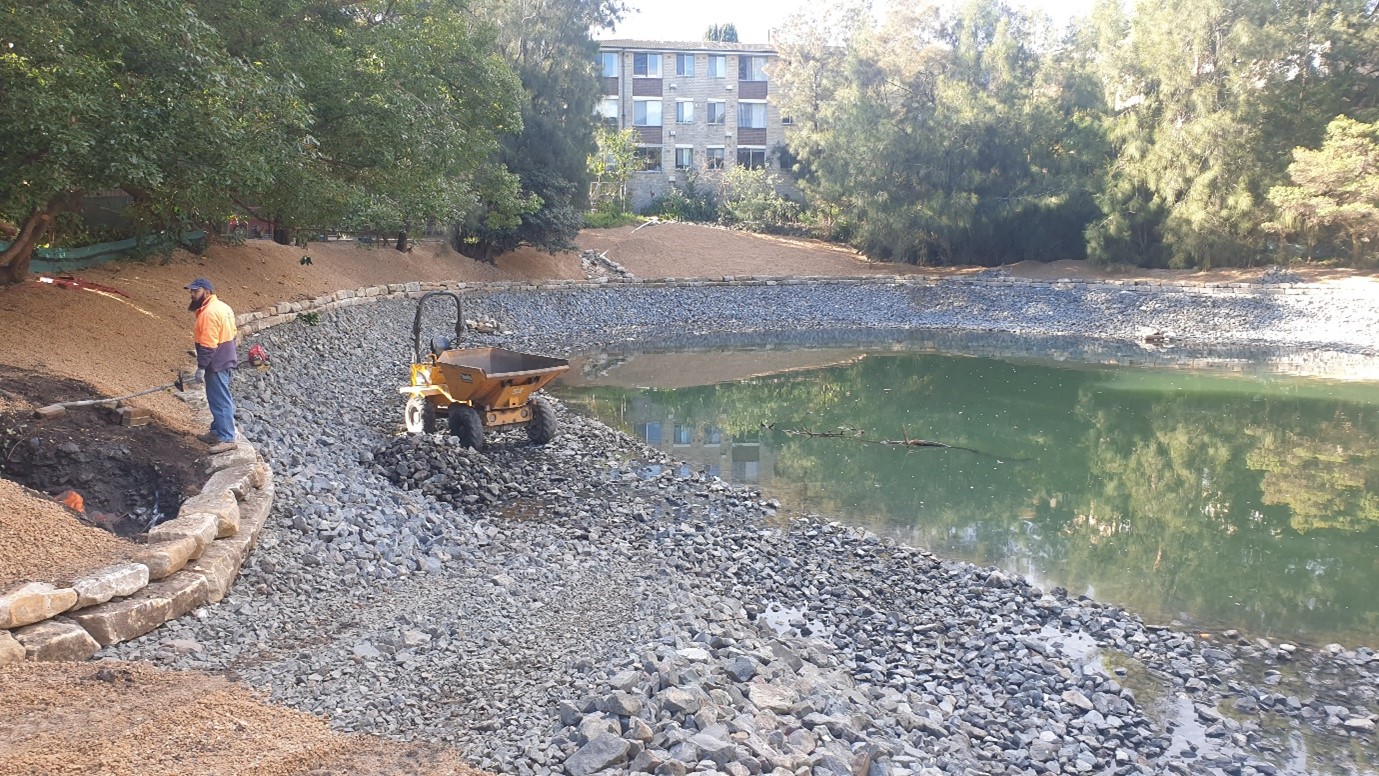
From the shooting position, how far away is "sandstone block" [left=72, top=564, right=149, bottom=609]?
18.9ft

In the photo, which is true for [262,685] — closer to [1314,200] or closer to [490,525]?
[490,525]

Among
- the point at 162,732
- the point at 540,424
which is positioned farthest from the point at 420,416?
the point at 162,732

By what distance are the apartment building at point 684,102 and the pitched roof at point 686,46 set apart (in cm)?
5

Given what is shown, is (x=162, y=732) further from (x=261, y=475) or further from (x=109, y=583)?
(x=261, y=475)

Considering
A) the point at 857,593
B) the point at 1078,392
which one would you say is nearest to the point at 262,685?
the point at 857,593

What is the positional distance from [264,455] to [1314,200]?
97.1 feet

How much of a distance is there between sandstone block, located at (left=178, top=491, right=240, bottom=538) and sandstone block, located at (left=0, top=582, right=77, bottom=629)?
1415 millimetres

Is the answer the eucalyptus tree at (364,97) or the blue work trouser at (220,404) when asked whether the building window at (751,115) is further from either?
the blue work trouser at (220,404)

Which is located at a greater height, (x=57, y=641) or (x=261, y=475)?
(x=261, y=475)

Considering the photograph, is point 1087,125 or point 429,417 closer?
point 429,417

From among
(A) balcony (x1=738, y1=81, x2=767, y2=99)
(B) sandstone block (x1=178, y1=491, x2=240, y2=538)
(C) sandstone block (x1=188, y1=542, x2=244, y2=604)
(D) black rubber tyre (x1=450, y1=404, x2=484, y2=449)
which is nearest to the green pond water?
(D) black rubber tyre (x1=450, y1=404, x2=484, y2=449)

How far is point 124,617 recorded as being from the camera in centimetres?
582

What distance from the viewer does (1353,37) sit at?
3078 centimetres

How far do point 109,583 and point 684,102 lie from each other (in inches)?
1798
